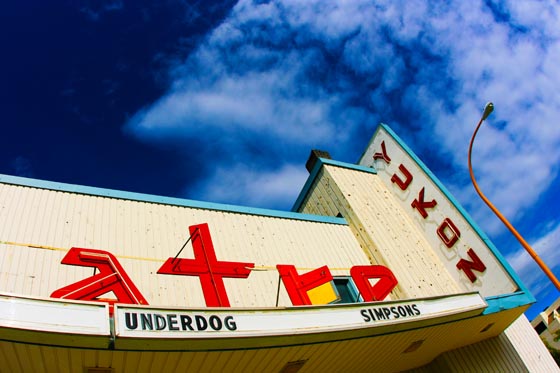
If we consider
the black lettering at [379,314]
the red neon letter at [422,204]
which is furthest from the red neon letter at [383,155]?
the black lettering at [379,314]

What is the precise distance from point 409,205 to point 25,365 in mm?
14080

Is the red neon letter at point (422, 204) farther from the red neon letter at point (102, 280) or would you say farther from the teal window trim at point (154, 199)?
the red neon letter at point (102, 280)

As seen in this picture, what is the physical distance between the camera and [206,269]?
825cm

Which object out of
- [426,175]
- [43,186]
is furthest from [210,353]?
[426,175]

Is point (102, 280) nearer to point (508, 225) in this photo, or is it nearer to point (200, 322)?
point (200, 322)

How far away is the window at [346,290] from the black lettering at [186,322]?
720 cm

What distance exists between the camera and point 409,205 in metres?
16.1

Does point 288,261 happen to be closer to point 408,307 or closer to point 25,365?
point 408,307

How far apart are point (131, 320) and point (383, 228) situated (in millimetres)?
11351

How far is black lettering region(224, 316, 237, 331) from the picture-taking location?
6.09 meters

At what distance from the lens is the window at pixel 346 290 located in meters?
12.2

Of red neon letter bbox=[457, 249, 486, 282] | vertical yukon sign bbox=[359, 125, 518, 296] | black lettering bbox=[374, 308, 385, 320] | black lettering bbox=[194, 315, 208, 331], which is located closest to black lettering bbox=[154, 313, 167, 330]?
black lettering bbox=[194, 315, 208, 331]

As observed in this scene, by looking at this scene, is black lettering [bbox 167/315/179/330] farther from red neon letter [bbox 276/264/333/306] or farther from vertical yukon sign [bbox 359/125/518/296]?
vertical yukon sign [bbox 359/125/518/296]

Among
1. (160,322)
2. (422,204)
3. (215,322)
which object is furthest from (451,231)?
(160,322)
